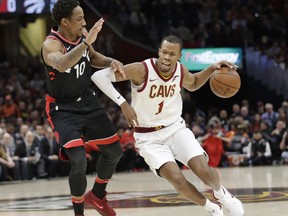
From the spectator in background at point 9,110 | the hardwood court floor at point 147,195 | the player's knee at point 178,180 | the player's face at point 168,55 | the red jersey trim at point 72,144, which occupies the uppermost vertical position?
the player's face at point 168,55

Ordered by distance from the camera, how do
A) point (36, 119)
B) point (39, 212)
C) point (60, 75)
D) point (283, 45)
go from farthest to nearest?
1. point (283, 45)
2. point (36, 119)
3. point (39, 212)
4. point (60, 75)

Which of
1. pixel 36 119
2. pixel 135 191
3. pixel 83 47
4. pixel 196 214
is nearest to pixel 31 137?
pixel 36 119

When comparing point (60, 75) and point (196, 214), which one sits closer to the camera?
point (60, 75)

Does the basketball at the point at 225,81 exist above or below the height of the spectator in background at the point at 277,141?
above

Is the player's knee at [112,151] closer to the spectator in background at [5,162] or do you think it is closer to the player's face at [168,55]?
the player's face at [168,55]

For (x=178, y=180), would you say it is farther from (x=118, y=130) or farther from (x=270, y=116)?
(x=270, y=116)

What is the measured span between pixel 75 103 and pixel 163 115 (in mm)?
882

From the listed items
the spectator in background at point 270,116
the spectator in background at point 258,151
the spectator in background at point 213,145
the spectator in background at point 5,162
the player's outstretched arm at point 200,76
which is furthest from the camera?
the spectator in background at point 270,116

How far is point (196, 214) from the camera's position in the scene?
329 inches

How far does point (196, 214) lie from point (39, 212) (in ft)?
6.94

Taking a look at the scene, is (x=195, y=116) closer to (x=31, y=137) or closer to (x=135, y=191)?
(x=31, y=137)

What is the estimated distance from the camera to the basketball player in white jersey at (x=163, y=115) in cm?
722

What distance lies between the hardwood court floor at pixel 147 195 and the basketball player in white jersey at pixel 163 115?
121 cm

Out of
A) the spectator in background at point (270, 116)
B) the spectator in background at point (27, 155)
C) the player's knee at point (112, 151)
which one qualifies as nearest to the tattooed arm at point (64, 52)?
the player's knee at point (112, 151)
